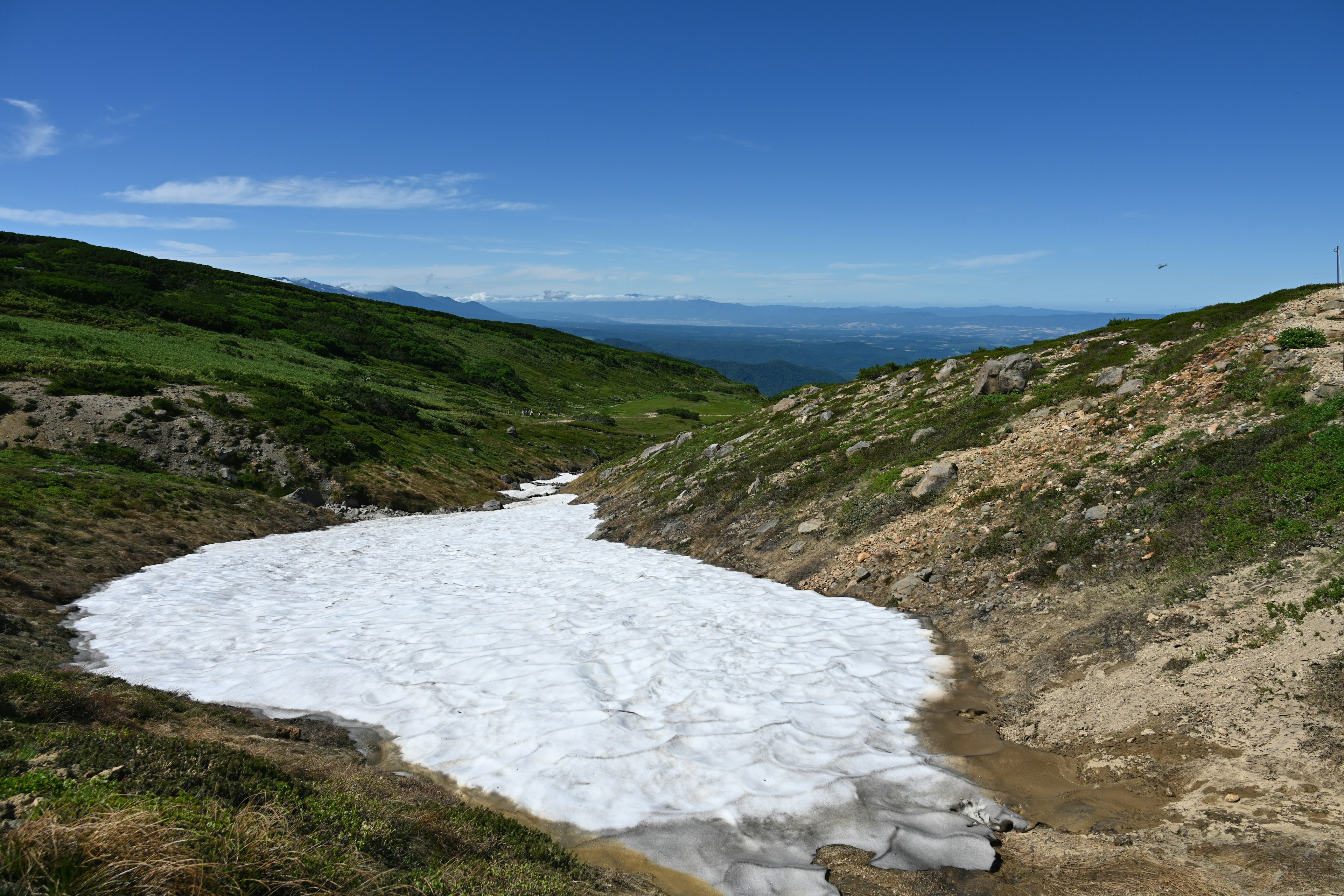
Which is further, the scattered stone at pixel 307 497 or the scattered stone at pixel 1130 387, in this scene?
the scattered stone at pixel 307 497

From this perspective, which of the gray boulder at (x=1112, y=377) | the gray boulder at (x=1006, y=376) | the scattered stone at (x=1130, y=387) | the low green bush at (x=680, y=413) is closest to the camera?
the scattered stone at (x=1130, y=387)

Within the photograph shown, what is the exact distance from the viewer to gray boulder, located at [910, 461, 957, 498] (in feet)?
68.5

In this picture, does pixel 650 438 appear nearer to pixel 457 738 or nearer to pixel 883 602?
pixel 883 602

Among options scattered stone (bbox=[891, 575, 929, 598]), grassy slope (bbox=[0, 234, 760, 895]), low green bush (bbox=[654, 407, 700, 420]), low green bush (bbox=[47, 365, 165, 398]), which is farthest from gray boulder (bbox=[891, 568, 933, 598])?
low green bush (bbox=[654, 407, 700, 420])

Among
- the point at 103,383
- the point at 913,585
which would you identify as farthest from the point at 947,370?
the point at 103,383

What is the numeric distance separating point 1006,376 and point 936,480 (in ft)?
29.3

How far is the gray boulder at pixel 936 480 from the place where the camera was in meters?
20.9

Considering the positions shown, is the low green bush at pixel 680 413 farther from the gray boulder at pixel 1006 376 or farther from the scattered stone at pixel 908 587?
the scattered stone at pixel 908 587

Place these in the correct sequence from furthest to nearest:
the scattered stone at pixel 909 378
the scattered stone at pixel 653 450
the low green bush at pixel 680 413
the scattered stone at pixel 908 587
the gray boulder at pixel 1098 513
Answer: the low green bush at pixel 680 413 → the scattered stone at pixel 653 450 → the scattered stone at pixel 909 378 → the scattered stone at pixel 908 587 → the gray boulder at pixel 1098 513

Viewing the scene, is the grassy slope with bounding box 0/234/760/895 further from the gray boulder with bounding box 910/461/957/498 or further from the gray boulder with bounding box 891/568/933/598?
the gray boulder with bounding box 910/461/957/498

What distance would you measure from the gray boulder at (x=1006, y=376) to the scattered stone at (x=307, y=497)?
37.8m

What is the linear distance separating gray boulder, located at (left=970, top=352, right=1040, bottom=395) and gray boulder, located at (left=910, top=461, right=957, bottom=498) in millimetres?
7149

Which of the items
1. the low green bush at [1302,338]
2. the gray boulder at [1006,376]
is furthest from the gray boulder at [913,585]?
the gray boulder at [1006,376]

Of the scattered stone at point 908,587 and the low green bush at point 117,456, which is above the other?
the low green bush at point 117,456
